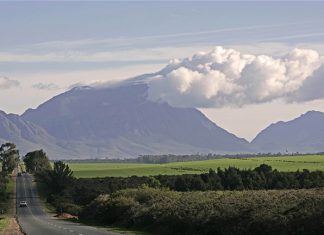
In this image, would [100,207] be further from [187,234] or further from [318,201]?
[318,201]

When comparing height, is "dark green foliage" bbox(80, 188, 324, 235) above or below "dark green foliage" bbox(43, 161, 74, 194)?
below

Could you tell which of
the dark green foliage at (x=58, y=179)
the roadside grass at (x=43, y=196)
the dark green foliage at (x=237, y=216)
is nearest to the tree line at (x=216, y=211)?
the dark green foliage at (x=237, y=216)

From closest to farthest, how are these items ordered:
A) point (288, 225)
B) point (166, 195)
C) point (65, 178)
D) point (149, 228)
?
point (288, 225)
point (149, 228)
point (166, 195)
point (65, 178)

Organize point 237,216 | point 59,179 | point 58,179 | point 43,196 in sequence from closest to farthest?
1. point 237,216
2. point 59,179
3. point 58,179
4. point 43,196

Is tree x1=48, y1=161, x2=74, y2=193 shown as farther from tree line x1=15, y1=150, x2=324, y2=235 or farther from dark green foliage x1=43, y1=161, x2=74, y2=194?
tree line x1=15, y1=150, x2=324, y2=235

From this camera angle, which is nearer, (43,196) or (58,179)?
(58,179)

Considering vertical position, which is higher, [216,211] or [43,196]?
[43,196]

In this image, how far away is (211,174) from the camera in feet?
432

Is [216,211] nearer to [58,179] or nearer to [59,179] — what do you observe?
[59,179]

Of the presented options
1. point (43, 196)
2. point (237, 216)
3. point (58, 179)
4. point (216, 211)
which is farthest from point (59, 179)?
point (237, 216)

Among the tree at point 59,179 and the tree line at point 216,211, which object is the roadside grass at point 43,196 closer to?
the tree at point 59,179

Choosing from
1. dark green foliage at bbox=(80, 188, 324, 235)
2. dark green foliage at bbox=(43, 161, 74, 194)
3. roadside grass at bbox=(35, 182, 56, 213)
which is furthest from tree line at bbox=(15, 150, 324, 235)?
dark green foliage at bbox=(43, 161, 74, 194)

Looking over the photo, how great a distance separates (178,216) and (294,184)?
65508mm

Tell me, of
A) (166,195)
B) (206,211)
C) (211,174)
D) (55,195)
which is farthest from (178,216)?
(55,195)
